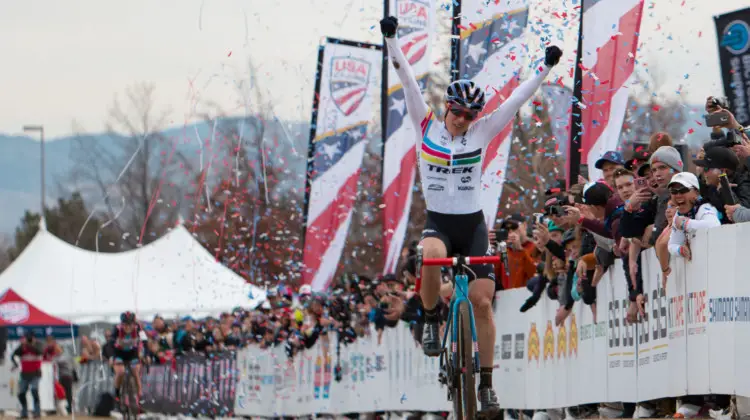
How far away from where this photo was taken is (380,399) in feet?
68.7

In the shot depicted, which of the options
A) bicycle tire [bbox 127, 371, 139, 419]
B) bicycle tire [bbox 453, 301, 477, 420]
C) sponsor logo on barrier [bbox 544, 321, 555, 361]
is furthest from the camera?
bicycle tire [bbox 127, 371, 139, 419]

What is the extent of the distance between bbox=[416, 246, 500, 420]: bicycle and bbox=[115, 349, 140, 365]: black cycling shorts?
19163 millimetres

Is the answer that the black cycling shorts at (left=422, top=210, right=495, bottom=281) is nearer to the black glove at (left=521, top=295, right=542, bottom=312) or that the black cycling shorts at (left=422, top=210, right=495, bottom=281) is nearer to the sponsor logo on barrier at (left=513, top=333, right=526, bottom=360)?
the black glove at (left=521, top=295, right=542, bottom=312)

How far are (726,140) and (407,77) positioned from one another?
8.23 feet

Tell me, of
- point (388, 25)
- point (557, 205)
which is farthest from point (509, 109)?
point (557, 205)

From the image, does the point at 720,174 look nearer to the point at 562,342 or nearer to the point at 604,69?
the point at 562,342

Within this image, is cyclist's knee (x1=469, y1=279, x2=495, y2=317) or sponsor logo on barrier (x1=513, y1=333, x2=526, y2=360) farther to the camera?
sponsor logo on barrier (x1=513, y1=333, x2=526, y2=360)

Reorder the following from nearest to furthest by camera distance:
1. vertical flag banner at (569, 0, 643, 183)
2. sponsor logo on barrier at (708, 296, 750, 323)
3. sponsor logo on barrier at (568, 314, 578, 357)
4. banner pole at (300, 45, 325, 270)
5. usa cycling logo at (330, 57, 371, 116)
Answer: sponsor logo on barrier at (708, 296, 750, 323) → sponsor logo on barrier at (568, 314, 578, 357) → vertical flag banner at (569, 0, 643, 183) → usa cycling logo at (330, 57, 371, 116) → banner pole at (300, 45, 325, 270)

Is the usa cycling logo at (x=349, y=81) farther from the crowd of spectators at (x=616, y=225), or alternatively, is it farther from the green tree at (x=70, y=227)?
the green tree at (x=70, y=227)

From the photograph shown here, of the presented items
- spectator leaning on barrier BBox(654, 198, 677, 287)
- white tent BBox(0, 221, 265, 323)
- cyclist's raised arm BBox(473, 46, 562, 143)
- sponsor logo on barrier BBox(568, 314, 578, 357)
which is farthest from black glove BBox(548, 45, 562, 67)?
white tent BBox(0, 221, 265, 323)

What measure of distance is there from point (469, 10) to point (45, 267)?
83.5ft

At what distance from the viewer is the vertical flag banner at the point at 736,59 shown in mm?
14641

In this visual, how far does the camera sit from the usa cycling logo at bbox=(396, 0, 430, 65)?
20906 millimetres

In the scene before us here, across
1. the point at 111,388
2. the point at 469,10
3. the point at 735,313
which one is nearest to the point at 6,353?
the point at 111,388
